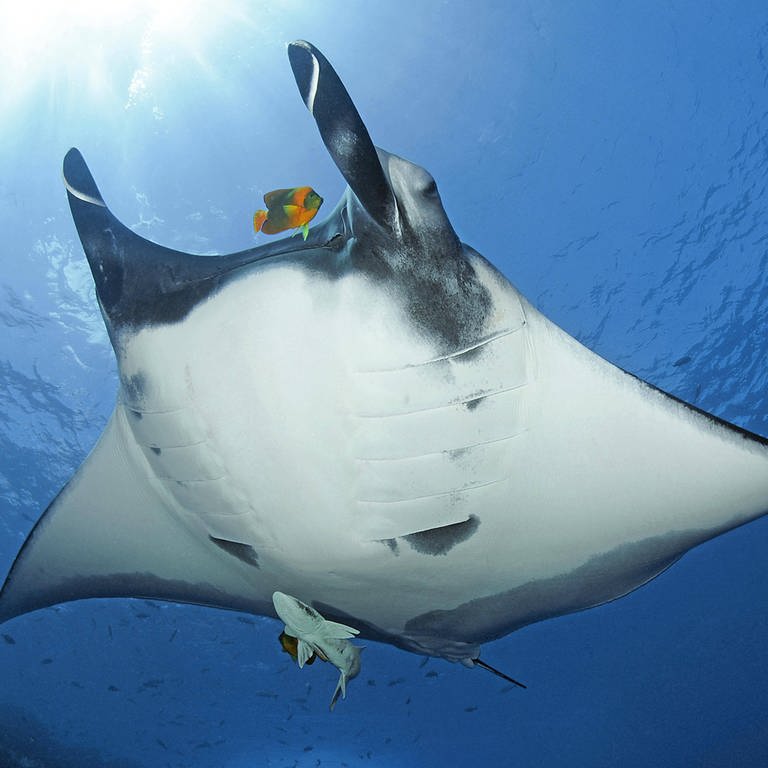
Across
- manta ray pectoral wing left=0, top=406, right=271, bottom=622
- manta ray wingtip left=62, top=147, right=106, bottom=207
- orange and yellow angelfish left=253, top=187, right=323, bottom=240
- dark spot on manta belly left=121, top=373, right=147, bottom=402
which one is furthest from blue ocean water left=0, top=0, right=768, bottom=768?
dark spot on manta belly left=121, top=373, right=147, bottom=402

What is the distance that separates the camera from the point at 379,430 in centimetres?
170

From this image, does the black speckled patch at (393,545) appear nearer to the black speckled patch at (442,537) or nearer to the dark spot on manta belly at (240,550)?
the black speckled patch at (442,537)

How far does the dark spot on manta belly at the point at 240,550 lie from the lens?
2.17 m

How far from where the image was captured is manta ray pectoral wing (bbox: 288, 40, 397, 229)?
4.27 feet

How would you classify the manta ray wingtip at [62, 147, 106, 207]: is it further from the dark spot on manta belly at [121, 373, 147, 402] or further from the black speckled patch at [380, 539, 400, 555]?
the black speckled patch at [380, 539, 400, 555]

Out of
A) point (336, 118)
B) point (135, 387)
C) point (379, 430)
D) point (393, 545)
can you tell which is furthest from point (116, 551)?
point (336, 118)

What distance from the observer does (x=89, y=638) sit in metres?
14.5

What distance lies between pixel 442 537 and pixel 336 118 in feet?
4.41

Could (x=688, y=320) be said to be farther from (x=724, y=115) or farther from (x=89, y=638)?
(x=89, y=638)

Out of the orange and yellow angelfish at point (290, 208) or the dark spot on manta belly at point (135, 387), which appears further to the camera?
the orange and yellow angelfish at point (290, 208)

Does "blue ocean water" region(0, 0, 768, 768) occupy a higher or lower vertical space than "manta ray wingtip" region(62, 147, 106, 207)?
higher

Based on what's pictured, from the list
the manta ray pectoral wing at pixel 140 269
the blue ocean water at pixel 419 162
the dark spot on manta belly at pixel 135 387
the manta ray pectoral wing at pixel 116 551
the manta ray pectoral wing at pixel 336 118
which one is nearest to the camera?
the manta ray pectoral wing at pixel 336 118

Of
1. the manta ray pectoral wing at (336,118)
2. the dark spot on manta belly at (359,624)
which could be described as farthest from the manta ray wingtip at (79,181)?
the dark spot on manta belly at (359,624)

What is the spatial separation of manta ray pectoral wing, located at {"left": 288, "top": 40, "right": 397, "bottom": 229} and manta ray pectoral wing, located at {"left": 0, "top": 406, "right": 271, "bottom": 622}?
1.41 meters
